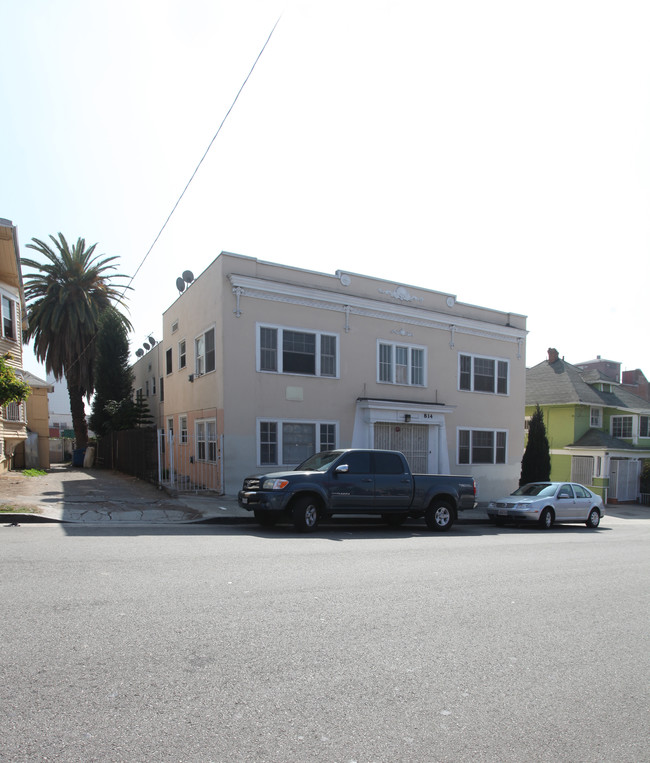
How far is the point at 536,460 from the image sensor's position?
25.8 m

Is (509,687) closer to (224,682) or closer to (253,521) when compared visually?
(224,682)

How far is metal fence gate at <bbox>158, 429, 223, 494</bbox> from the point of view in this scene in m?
17.1

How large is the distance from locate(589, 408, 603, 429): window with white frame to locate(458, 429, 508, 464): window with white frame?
36.9ft

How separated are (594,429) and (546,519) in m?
18.0

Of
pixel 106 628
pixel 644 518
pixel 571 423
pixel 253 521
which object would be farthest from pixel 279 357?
pixel 571 423

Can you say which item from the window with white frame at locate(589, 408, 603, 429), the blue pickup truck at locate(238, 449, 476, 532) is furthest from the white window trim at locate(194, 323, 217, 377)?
the window with white frame at locate(589, 408, 603, 429)

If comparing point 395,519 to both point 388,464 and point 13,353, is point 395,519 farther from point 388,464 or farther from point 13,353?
point 13,353

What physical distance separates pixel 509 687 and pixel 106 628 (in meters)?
3.23

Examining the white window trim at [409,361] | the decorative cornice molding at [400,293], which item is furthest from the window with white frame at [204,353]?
the decorative cornice molding at [400,293]

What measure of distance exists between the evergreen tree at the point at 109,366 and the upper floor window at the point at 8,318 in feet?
33.2

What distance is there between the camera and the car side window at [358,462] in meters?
12.4

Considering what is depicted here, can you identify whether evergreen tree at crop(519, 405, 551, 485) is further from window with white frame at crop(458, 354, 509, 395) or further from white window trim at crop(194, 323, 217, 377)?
white window trim at crop(194, 323, 217, 377)

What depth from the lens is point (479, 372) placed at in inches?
918

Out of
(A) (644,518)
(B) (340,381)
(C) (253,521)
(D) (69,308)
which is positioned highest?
(D) (69,308)
